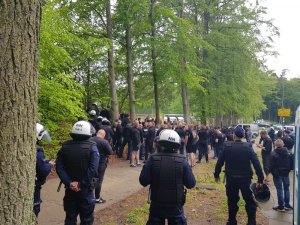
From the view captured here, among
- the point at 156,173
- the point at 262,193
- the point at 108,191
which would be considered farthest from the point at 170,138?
the point at 108,191

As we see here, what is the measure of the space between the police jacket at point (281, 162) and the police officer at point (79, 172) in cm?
531

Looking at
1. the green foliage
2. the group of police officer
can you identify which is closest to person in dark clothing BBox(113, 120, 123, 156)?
the green foliage

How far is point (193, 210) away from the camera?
347 inches

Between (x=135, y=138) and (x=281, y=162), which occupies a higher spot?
(x=135, y=138)

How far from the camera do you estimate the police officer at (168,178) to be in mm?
4688

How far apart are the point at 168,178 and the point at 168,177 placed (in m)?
0.01

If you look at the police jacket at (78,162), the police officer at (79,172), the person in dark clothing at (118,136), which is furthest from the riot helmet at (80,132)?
the person in dark clothing at (118,136)

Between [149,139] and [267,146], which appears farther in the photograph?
Answer: [149,139]

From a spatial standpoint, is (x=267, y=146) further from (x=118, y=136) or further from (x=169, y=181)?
(x=169, y=181)

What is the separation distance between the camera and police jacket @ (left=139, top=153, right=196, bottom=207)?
468 cm

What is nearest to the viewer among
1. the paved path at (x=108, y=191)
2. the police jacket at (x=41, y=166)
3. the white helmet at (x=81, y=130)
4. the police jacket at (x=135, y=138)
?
the police jacket at (x=41, y=166)

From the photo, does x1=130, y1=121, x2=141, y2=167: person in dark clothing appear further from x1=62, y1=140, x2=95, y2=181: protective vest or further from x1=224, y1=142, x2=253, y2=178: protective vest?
x1=62, y1=140, x2=95, y2=181: protective vest

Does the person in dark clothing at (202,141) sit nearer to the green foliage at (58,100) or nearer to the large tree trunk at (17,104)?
the green foliage at (58,100)

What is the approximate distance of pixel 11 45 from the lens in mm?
2814
